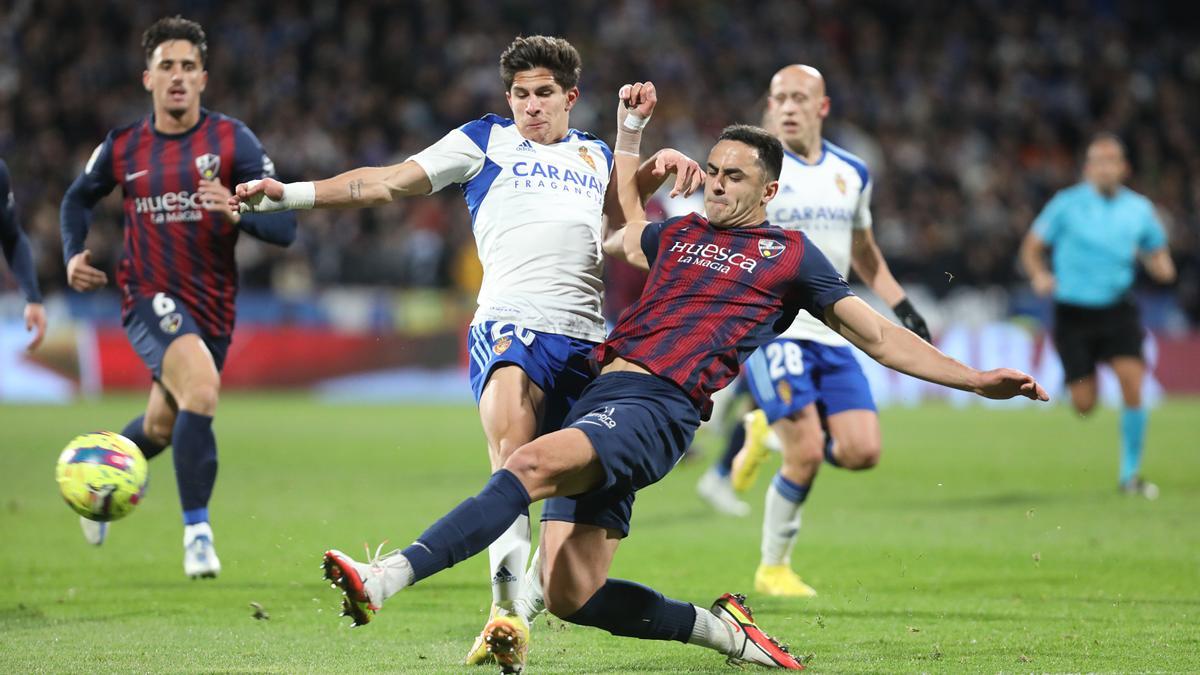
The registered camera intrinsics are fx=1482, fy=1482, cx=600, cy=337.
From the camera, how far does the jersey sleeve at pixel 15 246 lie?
8453 mm

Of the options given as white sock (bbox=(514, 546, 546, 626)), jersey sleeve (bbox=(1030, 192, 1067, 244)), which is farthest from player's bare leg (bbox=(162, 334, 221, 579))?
jersey sleeve (bbox=(1030, 192, 1067, 244))

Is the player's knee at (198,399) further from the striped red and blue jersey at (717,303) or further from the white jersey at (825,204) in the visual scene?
the white jersey at (825,204)

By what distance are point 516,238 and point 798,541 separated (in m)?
4.12

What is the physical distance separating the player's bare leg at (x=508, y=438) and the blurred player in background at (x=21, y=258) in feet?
12.2

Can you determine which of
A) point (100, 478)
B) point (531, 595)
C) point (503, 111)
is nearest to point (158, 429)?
point (100, 478)

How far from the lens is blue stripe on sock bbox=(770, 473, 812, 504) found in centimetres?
779

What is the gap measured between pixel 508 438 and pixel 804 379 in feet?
8.95

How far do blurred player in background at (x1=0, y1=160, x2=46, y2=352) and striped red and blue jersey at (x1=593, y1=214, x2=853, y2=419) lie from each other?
4.27 meters

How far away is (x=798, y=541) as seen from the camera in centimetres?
957

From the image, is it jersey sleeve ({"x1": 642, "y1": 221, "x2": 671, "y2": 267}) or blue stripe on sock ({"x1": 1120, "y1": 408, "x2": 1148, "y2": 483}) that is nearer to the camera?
jersey sleeve ({"x1": 642, "y1": 221, "x2": 671, "y2": 267})

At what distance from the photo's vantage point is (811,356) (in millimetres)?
8180

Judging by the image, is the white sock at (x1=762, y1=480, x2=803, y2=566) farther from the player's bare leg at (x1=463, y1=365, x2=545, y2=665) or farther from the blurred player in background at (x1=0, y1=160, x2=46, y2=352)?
the blurred player in background at (x1=0, y1=160, x2=46, y2=352)

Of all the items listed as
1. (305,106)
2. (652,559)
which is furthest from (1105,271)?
(305,106)

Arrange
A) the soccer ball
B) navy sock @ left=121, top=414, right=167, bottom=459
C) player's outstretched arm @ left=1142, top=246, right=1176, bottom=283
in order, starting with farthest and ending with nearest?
player's outstretched arm @ left=1142, top=246, right=1176, bottom=283
navy sock @ left=121, top=414, right=167, bottom=459
the soccer ball
